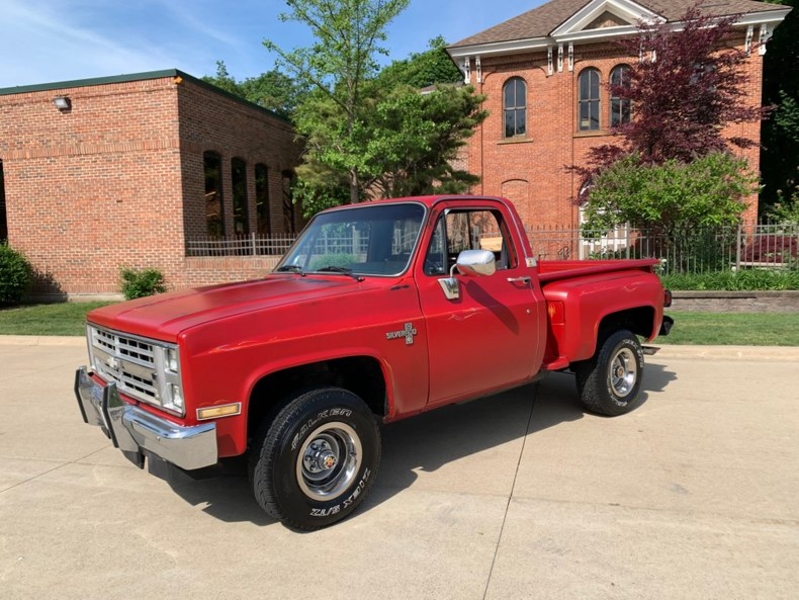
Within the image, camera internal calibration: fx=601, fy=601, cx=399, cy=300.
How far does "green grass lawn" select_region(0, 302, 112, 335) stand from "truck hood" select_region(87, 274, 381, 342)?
26.1ft

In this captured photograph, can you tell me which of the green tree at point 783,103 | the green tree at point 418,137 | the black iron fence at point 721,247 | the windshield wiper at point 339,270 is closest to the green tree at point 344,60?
the green tree at point 418,137

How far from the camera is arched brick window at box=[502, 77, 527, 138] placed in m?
22.5

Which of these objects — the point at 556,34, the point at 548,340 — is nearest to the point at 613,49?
the point at 556,34

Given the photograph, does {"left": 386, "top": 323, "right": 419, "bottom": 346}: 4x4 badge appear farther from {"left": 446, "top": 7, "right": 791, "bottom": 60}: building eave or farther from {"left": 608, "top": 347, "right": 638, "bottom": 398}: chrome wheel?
{"left": 446, "top": 7, "right": 791, "bottom": 60}: building eave

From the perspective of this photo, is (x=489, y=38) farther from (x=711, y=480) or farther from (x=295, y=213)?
(x=711, y=480)

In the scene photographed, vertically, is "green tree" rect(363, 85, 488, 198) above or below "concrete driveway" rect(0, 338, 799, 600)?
above

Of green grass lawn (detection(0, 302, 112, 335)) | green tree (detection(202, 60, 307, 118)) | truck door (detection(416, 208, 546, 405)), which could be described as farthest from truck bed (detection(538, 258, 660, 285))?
green tree (detection(202, 60, 307, 118))

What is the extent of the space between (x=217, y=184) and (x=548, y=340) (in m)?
13.8

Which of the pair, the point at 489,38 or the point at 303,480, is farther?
the point at 489,38

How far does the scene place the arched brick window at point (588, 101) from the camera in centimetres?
2175

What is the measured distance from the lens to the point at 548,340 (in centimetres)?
499

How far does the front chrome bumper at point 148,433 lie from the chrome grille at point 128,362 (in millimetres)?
93

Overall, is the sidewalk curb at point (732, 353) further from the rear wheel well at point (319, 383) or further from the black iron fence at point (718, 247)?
the rear wheel well at point (319, 383)

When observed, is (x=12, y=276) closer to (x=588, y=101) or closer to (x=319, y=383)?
(x=319, y=383)
